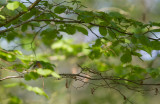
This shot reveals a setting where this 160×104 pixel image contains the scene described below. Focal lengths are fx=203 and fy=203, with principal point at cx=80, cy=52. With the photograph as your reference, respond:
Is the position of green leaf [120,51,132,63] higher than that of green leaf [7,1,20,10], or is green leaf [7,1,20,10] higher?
green leaf [120,51,132,63]

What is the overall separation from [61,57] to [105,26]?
348cm

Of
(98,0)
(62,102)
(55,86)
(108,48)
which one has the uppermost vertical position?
(98,0)

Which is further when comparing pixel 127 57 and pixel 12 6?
pixel 127 57

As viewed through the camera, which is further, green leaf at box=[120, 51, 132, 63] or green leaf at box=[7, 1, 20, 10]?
green leaf at box=[120, 51, 132, 63]

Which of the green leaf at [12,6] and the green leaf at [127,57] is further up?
the green leaf at [127,57]

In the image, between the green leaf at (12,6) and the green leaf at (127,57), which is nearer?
the green leaf at (12,6)

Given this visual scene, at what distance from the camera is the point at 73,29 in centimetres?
200

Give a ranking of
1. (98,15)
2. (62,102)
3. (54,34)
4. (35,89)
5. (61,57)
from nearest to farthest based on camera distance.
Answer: (35,89)
(98,15)
(54,34)
(61,57)
(62,102)

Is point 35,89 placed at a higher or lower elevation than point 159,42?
lower

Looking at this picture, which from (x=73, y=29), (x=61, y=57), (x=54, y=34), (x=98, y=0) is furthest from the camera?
(x=98, y=0)

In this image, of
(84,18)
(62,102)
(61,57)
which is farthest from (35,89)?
(62,102)

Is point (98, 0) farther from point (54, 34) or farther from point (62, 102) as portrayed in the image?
point (54, 34)

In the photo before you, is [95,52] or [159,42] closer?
[159,42]

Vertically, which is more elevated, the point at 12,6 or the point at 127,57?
the point at 127,57
